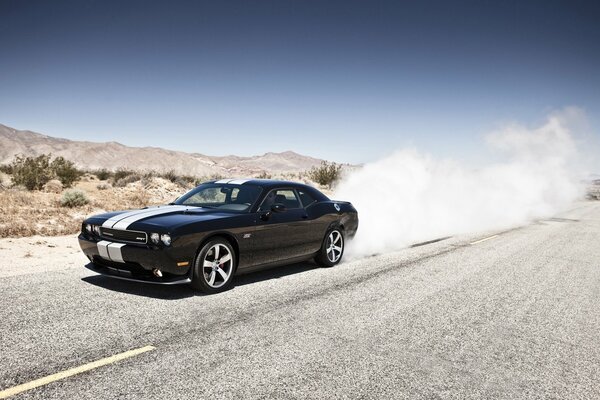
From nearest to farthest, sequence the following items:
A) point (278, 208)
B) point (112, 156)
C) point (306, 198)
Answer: point (278, 208)
point (306, 198)
point (112, 156)

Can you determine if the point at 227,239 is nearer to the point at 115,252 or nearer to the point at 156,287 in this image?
the point at 156,287

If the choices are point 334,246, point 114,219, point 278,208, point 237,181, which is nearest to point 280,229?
point 278,208

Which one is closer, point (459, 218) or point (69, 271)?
point (69, 271)

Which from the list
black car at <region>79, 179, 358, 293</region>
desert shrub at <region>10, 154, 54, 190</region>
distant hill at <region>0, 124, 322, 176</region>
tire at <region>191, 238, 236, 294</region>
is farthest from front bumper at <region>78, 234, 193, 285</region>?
distant hill at <region>0, 124, 322, 176</region>

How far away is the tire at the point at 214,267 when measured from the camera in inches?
221

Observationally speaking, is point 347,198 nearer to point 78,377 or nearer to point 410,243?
point 410,243

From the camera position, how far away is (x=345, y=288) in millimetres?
6406

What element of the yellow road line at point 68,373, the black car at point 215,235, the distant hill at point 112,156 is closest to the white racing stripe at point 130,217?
the black car at point 215,235

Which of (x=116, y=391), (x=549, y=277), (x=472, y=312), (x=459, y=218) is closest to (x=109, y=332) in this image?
(x=116, y=391)

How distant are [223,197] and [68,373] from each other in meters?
3.89

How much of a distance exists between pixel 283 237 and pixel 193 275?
169 cm

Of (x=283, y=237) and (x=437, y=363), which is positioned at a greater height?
(x=283, y=237)

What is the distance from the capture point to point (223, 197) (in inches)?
275

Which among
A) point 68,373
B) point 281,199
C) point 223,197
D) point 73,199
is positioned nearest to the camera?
point 68,373
